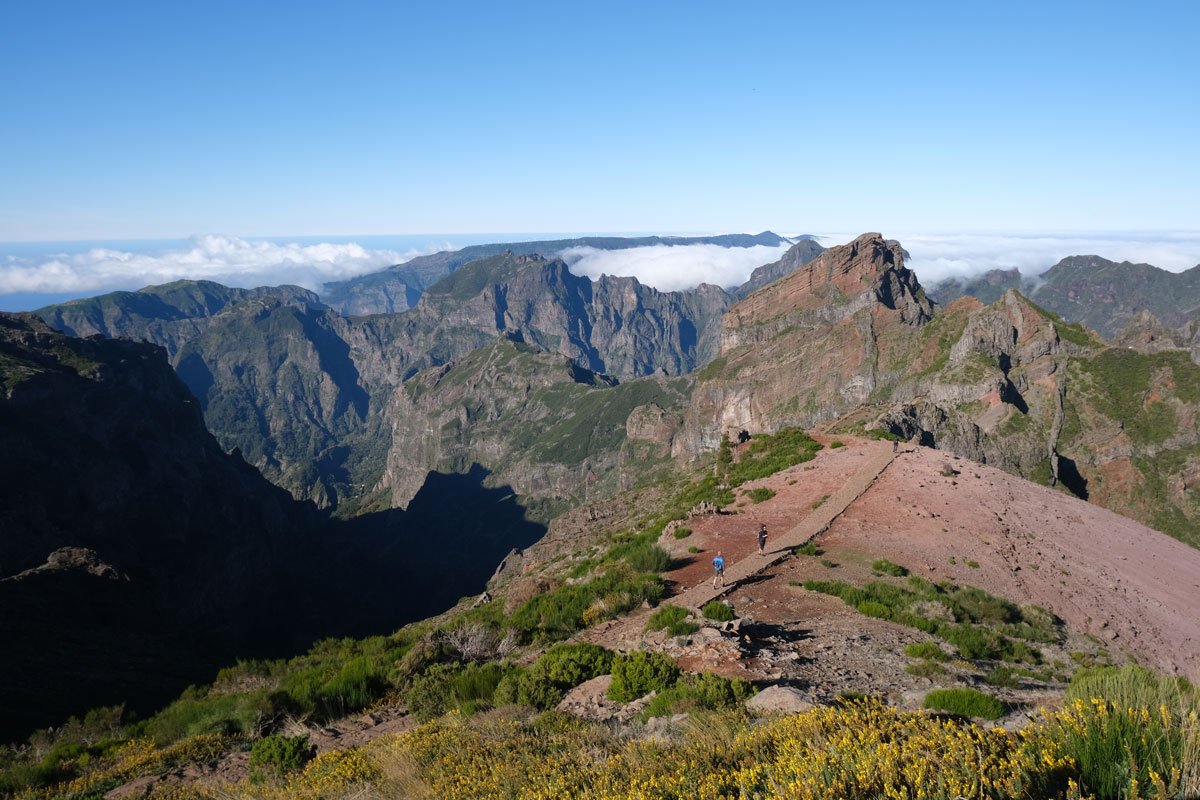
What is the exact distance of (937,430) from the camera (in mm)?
95562

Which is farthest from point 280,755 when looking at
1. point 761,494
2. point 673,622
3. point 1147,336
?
point 1147,336

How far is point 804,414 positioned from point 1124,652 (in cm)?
17126

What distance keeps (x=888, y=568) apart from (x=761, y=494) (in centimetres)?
1163

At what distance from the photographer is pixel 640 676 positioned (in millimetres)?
14102

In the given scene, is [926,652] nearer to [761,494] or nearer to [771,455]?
[761,494]

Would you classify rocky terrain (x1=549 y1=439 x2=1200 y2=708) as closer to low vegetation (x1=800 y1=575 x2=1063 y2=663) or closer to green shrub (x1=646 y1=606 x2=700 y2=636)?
green shrub (x1=646 y1=606 x2=700 y2=636)

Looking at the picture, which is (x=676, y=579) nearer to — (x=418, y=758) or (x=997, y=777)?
(x=418, y=758)

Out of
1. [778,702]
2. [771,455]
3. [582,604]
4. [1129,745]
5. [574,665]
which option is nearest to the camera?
[1129,745]

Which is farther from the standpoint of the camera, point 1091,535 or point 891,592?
point 1091,535

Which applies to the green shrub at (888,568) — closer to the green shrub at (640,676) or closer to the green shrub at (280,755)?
the green shrub at (640,676)

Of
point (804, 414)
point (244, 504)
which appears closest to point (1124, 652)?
point (804, 414)

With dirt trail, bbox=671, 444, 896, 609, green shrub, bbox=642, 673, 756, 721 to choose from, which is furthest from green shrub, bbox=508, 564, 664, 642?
green shrub, bbox=642, 673, 756, 721

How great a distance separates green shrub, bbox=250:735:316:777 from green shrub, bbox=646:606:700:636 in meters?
9.15

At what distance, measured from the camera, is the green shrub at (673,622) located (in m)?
17.6
